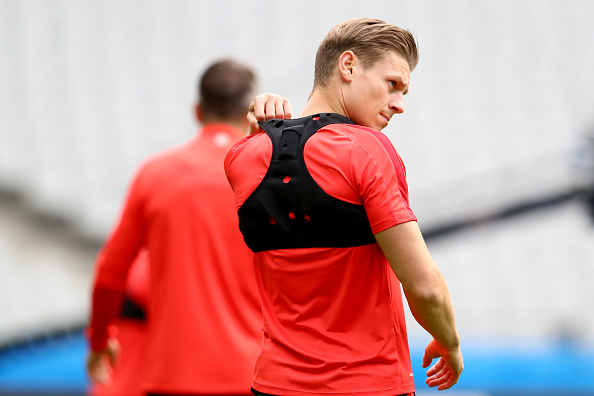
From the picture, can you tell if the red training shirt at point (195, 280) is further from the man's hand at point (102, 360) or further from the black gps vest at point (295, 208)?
the black gps vest at point (295, 208)

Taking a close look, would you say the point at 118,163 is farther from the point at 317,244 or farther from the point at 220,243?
the point at 317,244

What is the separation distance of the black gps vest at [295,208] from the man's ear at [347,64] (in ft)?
0.27

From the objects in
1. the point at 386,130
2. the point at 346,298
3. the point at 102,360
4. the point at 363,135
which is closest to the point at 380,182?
the point at 363,135

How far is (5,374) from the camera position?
4.29 metres

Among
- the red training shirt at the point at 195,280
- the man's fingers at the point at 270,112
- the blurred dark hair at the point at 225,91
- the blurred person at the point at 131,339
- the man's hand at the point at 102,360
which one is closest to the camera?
the man's fingers at the point at 270,112

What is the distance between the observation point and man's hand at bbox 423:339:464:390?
1.31 meters

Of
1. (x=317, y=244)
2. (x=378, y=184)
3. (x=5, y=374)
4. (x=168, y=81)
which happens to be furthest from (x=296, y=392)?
(x=168, y=81)

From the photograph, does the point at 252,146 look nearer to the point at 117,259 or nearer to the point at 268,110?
the point at 268,110

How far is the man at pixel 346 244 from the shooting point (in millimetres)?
1253

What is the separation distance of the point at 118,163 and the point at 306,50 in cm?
218

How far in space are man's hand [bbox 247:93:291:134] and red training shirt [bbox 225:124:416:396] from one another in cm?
21

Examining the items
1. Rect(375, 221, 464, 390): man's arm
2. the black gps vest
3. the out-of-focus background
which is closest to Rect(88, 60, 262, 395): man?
the black gps vest

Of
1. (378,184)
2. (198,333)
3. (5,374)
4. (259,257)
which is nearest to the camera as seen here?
(378,184)

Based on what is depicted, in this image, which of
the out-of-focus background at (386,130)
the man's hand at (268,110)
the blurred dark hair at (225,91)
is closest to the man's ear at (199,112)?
the blurred dark hair at (225,91)
